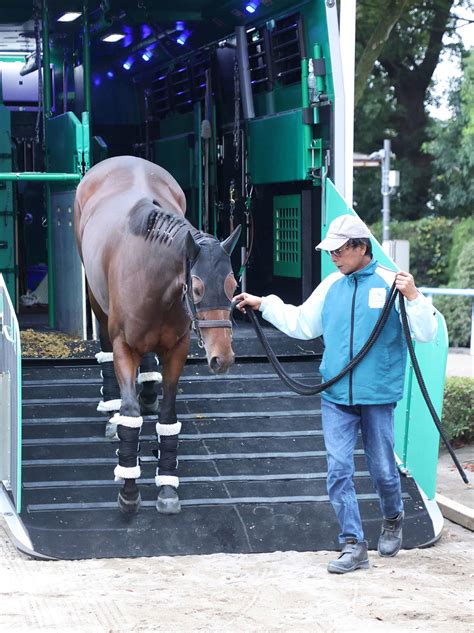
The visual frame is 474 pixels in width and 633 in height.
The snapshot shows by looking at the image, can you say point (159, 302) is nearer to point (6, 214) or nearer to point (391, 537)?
point (391, 537)

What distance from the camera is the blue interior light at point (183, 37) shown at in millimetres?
11398

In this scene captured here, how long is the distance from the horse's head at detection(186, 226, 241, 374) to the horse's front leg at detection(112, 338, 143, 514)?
2.79ft

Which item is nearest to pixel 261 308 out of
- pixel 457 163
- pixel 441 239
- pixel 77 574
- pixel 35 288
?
pixel 77 574

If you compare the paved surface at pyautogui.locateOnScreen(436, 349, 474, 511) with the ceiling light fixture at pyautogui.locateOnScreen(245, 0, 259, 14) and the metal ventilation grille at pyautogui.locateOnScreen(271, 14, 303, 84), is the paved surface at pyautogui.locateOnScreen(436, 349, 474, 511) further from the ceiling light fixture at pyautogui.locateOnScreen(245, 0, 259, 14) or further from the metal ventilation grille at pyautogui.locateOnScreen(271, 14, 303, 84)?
the ceiling light fixture at pyautogui.locateOnScreen(245, 0, 259, 14)

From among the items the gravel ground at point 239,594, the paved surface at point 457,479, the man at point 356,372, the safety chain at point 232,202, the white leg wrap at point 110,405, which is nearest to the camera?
the gravel ground at point 239,594

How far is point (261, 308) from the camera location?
6422 millimetres

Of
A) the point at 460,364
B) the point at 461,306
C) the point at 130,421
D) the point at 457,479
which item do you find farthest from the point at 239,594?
the point at 461,306

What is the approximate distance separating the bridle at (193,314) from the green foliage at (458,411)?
4282 millimetres

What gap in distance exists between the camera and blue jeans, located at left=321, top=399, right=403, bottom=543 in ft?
20.3

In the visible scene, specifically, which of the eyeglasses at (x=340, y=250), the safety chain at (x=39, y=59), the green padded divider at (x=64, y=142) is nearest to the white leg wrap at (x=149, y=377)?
the eyeglasses at (x=340, y=250)

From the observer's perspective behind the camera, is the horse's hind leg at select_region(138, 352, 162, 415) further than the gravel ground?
Yes

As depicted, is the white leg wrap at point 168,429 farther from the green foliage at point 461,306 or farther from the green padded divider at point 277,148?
the green foliage at point 461,306

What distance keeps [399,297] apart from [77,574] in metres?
2.20

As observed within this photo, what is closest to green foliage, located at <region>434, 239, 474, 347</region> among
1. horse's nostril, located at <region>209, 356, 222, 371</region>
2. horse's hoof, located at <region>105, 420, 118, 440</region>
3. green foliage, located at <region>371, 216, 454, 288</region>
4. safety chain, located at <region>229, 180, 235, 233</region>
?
green foliage, located at <region>371, 216, 454, 288</region>
